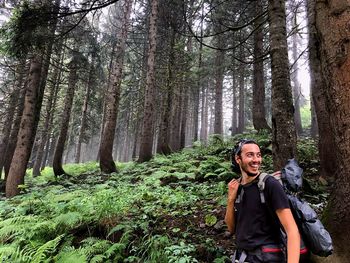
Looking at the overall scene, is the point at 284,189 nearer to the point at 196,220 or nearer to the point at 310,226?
the point at 310,226

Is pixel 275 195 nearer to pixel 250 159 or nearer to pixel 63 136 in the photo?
pixel 250 159

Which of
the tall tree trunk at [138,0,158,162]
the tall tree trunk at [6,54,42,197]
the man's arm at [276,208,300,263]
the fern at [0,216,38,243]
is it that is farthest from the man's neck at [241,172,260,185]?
the tall tree trunk at [138,0,158,162]

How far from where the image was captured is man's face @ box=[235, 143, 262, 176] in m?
2.76

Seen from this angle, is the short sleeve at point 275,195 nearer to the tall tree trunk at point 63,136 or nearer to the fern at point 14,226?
the fern at point 14,226

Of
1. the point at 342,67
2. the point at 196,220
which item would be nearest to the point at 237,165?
the point at 342,67

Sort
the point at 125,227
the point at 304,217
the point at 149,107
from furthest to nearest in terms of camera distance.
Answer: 1. the point at 149,107
2. the point at 125,227
3. the point at 304,217

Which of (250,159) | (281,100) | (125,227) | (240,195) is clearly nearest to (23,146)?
(125,227)

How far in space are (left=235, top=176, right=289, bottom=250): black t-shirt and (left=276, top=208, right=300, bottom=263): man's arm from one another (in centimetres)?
6

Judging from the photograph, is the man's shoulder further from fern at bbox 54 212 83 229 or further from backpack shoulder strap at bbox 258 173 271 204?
fern at bbox 54 212 83 229

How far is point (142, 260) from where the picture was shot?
178 inches

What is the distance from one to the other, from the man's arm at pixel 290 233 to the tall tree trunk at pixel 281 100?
2360mm

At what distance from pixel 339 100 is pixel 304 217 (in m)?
1.47

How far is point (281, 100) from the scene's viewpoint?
4781mm

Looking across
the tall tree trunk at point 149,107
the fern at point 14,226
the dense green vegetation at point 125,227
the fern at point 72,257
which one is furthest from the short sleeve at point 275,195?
the tall tree trunk at point 149,107
